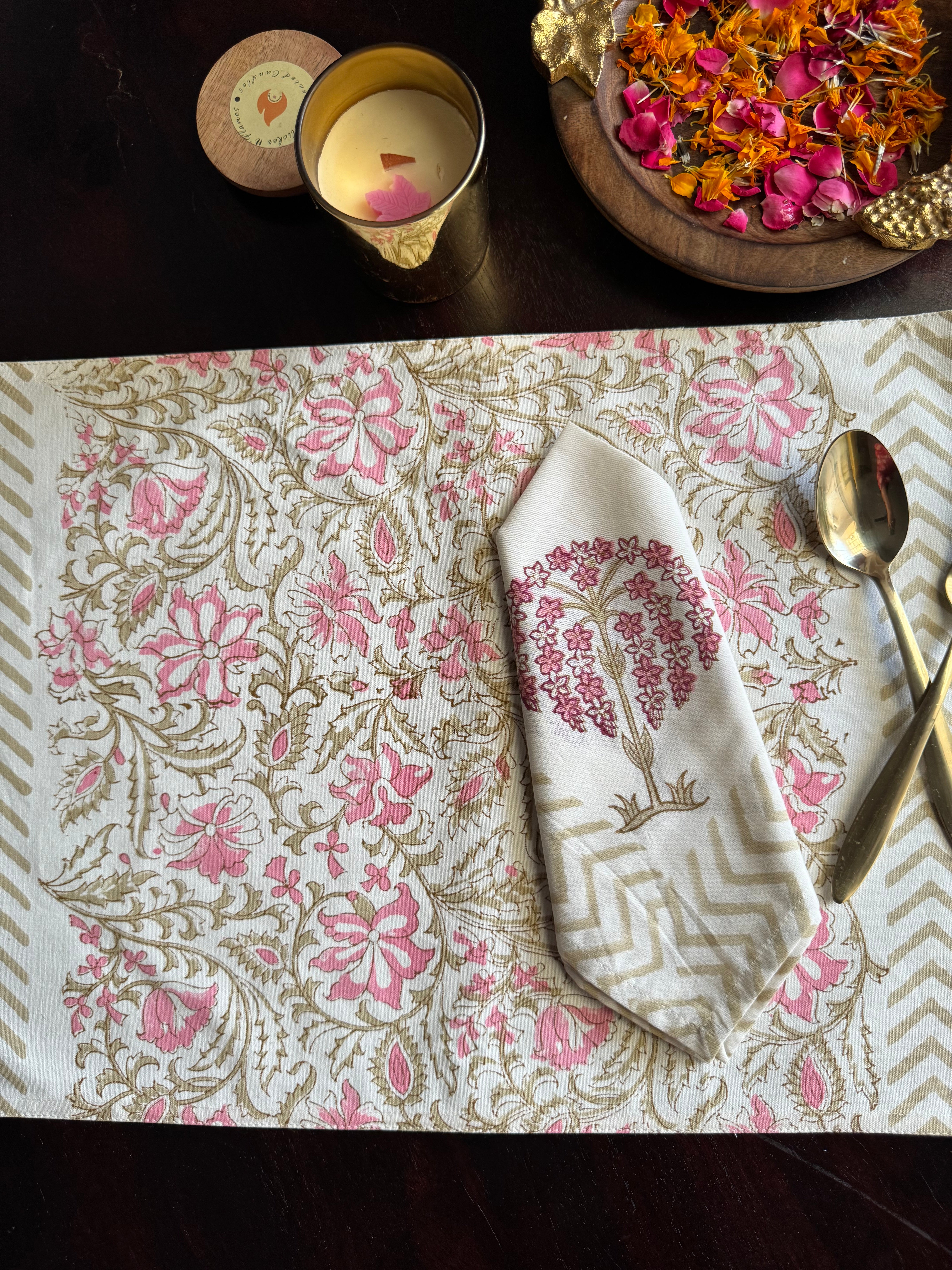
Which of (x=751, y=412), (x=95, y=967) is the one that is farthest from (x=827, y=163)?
(x=95, y=967)

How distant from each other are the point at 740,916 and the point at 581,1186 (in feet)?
0.50

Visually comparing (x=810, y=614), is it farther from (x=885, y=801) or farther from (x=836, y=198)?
(x=836, y=198)

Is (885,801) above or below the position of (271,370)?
below

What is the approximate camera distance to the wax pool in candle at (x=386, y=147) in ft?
1.40

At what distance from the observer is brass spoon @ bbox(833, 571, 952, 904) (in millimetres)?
402

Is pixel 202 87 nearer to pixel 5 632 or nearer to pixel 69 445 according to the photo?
pixel 69 445

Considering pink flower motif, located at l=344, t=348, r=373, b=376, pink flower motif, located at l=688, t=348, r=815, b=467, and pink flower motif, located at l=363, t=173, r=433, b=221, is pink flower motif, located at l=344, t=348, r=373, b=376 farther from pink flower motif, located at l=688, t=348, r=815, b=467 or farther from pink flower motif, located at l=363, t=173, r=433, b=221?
pink flower motif, located at l=688, t=348, r=815, b=467

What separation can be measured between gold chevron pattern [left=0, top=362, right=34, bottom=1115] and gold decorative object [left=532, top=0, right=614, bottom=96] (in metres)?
0.33

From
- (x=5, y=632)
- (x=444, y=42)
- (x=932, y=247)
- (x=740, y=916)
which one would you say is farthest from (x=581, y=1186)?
(x=444, y=42)

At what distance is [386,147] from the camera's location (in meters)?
0.43

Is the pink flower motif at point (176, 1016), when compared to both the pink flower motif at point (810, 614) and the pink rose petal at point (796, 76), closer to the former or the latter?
the pink flower motif at point (810, 614)

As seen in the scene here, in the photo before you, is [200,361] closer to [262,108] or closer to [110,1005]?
[262,108]

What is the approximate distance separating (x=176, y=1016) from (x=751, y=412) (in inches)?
16.8

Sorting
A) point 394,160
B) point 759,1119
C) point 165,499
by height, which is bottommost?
point 759,1119
